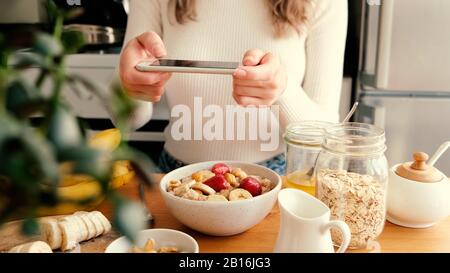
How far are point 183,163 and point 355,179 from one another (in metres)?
0.54

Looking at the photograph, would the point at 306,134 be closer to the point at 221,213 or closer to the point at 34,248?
the point at 221,213

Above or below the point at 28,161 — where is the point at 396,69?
below

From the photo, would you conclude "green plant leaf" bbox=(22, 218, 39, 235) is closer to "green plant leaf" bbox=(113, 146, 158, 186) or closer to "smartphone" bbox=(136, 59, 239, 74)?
"green plant leaf" bbox=(113, 146, 158, 186)

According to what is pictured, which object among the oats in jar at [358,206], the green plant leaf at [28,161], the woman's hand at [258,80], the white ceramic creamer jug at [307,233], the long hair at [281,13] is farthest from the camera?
the long hair at [281,13]

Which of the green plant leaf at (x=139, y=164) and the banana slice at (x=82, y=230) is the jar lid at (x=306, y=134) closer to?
the banana slice at (x=82, y=230)

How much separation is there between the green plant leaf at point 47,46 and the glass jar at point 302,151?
0.61 metres

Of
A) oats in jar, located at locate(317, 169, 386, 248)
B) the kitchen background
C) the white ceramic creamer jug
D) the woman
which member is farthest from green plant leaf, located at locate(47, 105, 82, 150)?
the kitchen background

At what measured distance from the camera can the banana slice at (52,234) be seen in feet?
1.98

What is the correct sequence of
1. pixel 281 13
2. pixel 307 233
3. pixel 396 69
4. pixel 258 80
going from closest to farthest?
pixel 307 233 < pixel 258 80 < pixel 281 13 < pixel 396 69

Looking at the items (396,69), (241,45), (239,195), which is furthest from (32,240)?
(396,69)

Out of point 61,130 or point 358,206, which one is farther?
point 358,206

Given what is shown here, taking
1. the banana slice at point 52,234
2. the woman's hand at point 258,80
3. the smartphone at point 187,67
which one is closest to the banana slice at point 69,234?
the banana slice at point 52,234

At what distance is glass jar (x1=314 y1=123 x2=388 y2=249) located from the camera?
2.11ft

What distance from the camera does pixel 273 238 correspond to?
667mm
